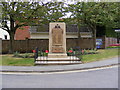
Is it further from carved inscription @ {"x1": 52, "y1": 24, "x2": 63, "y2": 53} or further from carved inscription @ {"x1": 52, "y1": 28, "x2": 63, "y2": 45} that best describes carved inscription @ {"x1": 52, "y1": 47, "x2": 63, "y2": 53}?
carved inscription @ {"x1": 52, "y1": 28, "x2": 63, "y2": 45}

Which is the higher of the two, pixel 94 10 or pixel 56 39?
pixel 94 10

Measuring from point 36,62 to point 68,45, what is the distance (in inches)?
451

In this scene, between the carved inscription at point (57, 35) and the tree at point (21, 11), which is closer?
the carved inscription at point (57, 35)

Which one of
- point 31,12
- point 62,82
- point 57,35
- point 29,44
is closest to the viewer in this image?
point 62,82

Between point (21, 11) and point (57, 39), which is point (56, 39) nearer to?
point (57, 39)

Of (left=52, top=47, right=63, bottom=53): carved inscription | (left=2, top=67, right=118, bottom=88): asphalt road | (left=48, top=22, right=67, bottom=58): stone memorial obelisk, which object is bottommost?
(left=2, top=67, right=118, bottom=88): asphalt road

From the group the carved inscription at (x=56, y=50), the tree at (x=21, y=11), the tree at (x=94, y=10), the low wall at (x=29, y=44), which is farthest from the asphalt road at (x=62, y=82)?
the low wall at (x=29, y=44)

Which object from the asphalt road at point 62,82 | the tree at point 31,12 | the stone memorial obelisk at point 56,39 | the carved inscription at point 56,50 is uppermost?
the tree at point 31,12

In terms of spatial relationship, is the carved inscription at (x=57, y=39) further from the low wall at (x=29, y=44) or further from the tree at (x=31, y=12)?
the low wall at (x=29, y=44)

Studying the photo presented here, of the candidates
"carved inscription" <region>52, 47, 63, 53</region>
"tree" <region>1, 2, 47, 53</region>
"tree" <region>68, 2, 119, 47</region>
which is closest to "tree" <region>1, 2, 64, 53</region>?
"tree" <region>1, 2, 47, 53</region>

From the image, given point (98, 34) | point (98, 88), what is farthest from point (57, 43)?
point (98, 34)

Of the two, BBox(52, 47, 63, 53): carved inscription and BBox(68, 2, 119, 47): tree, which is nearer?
BBox(52, 47, 63, 53): carved inscription

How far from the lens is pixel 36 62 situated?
1306cm

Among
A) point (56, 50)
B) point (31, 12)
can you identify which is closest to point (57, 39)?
point (56, 50)
